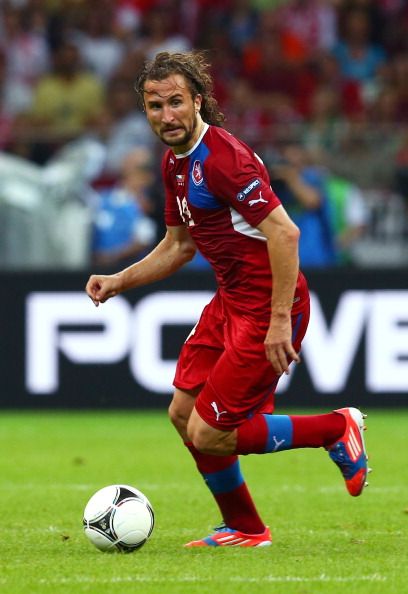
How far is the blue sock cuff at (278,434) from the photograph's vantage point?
595 centimetres

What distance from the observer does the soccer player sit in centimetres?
566

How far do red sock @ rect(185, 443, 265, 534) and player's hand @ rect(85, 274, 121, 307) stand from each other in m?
0.80

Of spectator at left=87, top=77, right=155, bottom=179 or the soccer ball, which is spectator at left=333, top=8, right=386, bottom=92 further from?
the soccer ball

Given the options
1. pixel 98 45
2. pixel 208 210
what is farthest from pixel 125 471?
pixel 98 45

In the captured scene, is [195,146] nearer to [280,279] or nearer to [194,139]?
[194,139]

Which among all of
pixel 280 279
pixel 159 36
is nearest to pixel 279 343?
pixel 280 279

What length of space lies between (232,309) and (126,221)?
6.57 metres

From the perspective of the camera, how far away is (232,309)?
6035 mm

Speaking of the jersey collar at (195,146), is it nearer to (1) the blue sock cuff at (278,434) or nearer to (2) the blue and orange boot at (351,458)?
(1) the blue sock cuff at (278,434)

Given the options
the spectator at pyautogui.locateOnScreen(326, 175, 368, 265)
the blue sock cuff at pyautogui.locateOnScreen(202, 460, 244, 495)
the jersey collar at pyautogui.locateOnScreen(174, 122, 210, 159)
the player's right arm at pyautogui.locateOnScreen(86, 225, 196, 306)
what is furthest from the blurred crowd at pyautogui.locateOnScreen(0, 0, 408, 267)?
the jersey collar at pyautogui.locateOnScreen(174, 122, 210, 159)

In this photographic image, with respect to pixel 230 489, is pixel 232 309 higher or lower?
higher

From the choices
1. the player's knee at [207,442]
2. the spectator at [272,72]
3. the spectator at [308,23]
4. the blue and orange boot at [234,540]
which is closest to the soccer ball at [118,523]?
the blue and orange boot at [234,540]

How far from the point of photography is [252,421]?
5969 mm

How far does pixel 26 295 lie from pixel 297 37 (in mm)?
5324
